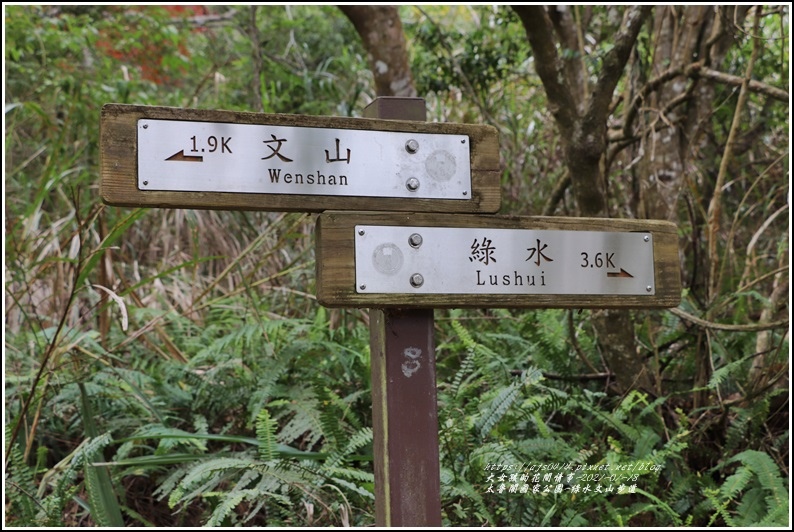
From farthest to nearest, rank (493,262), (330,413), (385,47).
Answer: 1. (385,47)
2. (330,413)
3. (493,262)

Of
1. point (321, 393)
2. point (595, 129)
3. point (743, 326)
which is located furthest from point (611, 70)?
point (321, 393)

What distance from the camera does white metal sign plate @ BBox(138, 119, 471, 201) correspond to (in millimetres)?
1486

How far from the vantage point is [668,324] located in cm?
312

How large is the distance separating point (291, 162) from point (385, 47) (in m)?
2.61

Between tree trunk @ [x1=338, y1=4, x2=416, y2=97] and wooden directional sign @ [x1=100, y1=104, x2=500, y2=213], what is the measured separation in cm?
243

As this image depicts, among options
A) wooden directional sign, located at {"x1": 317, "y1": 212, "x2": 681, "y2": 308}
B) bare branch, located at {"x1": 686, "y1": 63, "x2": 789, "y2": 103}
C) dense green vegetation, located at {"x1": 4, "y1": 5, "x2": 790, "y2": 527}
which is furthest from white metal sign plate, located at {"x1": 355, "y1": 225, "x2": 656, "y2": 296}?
bare branch, located at {"x1": 686, "y1": 63, "x2": 789, "y2": 103}

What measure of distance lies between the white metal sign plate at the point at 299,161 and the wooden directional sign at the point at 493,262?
0.25 ft

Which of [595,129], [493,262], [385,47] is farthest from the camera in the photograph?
[385,47]

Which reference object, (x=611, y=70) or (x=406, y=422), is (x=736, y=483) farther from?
(x=611, y=70)

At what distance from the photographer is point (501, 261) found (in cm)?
162

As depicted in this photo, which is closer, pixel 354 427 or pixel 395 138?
pixel 395 138

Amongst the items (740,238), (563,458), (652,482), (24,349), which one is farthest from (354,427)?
(740,238)

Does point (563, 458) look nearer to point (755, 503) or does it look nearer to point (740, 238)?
point (755, 503)

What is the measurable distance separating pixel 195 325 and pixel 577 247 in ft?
7.29
